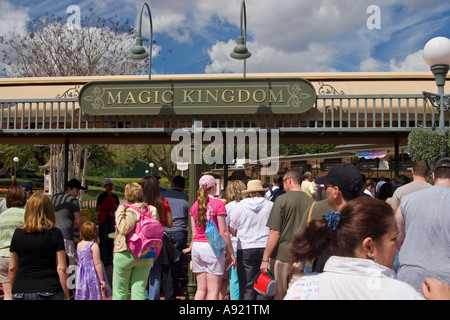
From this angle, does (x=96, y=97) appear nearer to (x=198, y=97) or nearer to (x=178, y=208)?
(x=198, y=97)

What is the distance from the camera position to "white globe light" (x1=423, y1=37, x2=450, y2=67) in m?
6.20

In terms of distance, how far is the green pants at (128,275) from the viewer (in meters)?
4.71

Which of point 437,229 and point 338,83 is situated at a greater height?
point 338,83

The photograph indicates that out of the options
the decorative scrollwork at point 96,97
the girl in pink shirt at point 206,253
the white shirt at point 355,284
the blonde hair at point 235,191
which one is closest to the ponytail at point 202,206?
the girl in pink shirt at point 206,253

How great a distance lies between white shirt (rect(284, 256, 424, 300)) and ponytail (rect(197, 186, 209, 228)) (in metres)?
3.34

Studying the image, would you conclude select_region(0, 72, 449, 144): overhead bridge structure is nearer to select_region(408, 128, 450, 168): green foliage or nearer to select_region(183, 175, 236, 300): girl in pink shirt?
select_region(408, 128, 450, 168): green foliage

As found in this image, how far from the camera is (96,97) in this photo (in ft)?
22.8

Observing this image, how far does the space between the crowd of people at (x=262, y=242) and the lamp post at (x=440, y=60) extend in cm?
147

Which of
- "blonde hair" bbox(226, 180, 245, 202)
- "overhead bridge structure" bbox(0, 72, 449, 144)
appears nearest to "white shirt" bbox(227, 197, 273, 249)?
"blonde hair" bbox(226, 180, 245, 202)

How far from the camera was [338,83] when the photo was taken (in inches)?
302

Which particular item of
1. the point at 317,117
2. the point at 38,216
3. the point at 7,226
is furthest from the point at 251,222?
the point at 7,226
